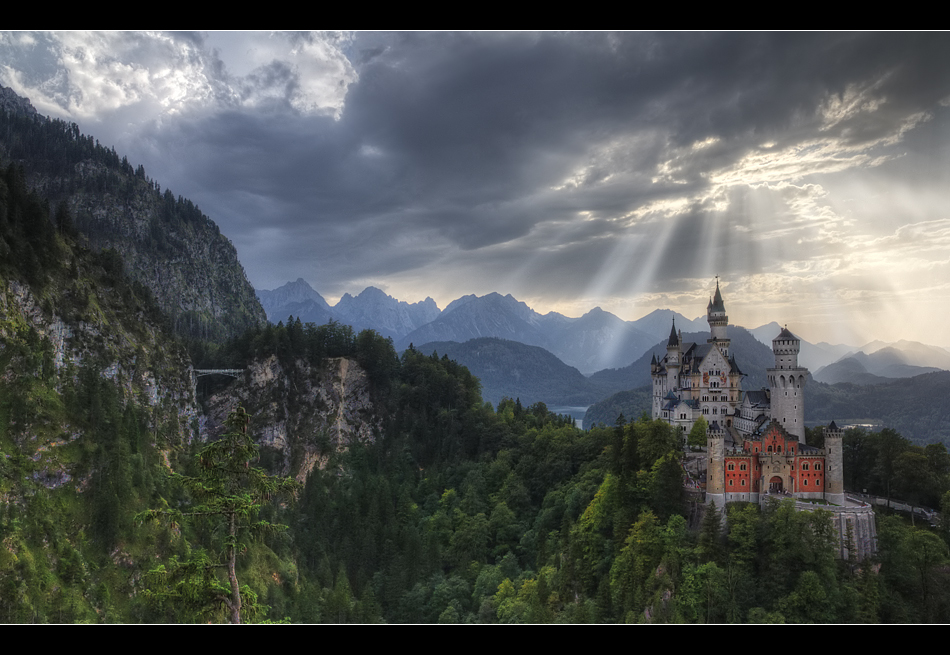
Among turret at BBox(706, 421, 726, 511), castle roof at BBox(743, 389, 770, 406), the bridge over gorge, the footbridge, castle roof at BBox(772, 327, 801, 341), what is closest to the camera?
turret at BBox(706, 421, 726, 511)

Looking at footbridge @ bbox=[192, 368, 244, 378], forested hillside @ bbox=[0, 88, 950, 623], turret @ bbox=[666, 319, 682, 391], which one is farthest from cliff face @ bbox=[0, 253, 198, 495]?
turret @ bbox=[666, 319, 682, 391]

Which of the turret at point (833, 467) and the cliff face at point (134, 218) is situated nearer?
the turret at point (833, 467)

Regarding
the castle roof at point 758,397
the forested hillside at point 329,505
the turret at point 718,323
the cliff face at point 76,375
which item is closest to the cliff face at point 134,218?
the cliff face at point 76,375

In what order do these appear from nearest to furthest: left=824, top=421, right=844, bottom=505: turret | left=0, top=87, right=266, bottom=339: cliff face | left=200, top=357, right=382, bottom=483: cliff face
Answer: left=824, top=421, right=844, bottom=505: turret → left=200, top=357, right=382, bottom=483: cliff face → left=0, top=87, right=266, bottom=339: cliff face

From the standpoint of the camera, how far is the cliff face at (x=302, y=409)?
56.8 metres

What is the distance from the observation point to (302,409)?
59.9 m

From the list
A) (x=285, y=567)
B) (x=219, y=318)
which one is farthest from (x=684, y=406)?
(x=219, y=318)

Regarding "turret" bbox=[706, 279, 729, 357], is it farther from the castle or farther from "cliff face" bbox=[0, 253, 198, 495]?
"cliff face" bbox=[0, 253, 198, 495]

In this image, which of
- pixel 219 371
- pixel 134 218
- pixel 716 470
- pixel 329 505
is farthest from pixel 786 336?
pixel 134 218

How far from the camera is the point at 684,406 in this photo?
36.7 meters

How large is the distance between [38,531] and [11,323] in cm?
1252

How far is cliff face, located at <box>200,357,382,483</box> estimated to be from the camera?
56844mm

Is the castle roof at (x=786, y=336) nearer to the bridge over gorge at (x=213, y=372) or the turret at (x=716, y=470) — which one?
the turret at (x=716, y=470)
